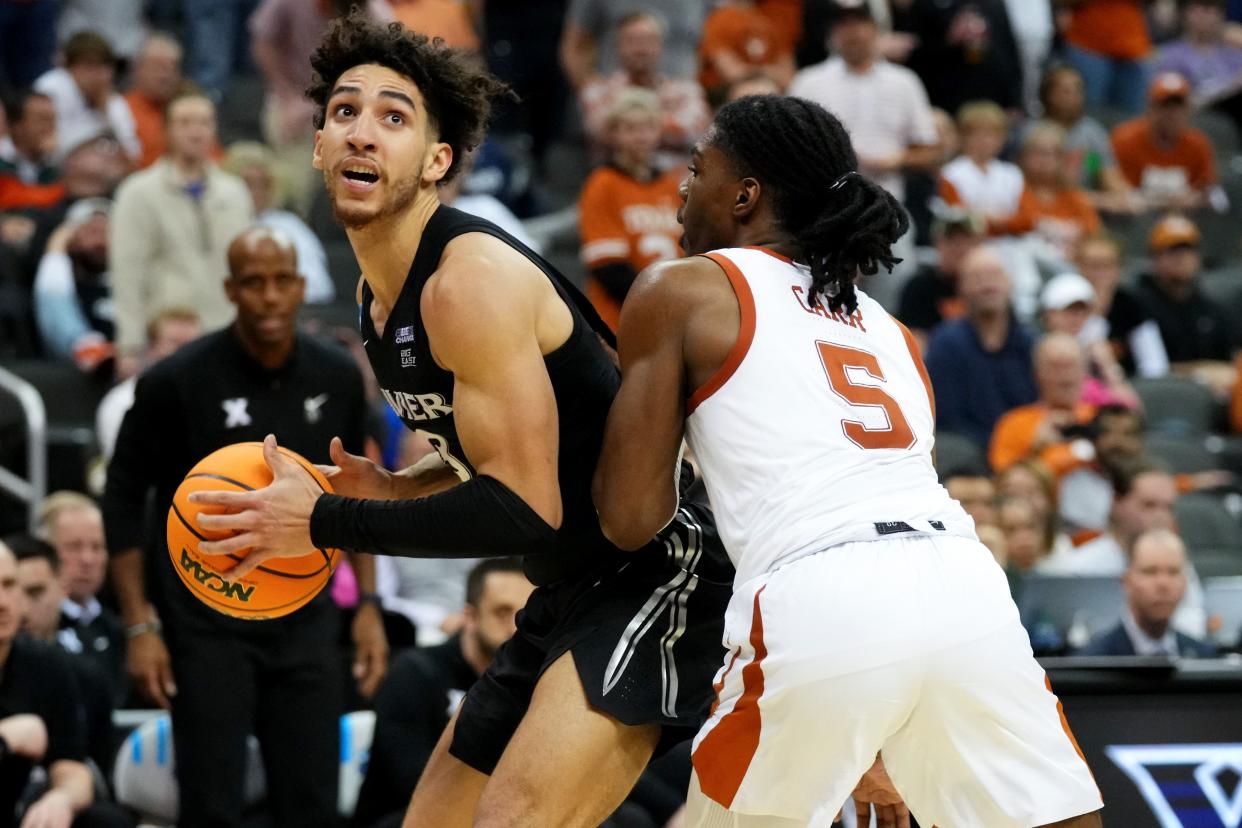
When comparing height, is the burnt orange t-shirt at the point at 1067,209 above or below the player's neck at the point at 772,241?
below

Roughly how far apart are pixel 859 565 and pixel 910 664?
21 cm

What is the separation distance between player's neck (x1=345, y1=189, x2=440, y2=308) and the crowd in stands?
205 centimetres

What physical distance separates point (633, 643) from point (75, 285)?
6.18 metres

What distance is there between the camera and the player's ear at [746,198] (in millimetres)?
3896

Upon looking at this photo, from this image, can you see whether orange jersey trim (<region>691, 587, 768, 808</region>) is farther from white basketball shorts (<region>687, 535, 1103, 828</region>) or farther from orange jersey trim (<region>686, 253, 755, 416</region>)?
orange jersey trim (<region>686, 253, 755, 416</region>)

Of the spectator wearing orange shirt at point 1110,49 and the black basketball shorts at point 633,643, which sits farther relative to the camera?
the spectator wearing orange shirt at point 1110,49

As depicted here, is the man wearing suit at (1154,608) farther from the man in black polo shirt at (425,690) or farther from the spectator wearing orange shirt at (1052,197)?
the spectator wearing orange shirt at (1052,197)

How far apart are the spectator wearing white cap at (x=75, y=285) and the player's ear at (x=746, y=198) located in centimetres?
575

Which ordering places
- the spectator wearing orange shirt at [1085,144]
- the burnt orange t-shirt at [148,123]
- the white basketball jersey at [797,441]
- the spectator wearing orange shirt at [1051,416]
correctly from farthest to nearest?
the spectator wearing orange shirt at [1085,144] < the burnt orange t-shirt at [148,123] < the spectator wearing orange shirt at [1051,416] < the white basketball jersey at [797,441]

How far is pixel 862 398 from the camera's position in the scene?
369 cm

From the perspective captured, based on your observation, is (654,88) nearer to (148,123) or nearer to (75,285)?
(148,123)

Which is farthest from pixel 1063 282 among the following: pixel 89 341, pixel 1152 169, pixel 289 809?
pixel 289 809

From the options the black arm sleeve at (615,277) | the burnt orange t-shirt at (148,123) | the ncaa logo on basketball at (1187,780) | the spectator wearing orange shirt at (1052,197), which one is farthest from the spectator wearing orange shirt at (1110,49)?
the ncaa logo on basketball at (1187,780)

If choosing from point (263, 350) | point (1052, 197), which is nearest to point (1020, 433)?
point (1052, 197)
